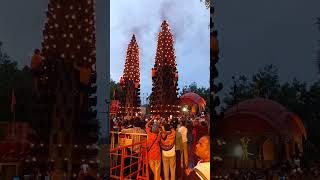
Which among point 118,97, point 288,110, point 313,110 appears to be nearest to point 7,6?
point 118,97

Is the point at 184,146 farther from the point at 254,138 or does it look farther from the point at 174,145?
the point at 254,138

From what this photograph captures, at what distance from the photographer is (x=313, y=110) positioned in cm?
530

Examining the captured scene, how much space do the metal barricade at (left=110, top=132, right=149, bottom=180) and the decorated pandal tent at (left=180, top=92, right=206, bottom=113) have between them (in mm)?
714

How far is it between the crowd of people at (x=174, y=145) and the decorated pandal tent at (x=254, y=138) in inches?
16.8

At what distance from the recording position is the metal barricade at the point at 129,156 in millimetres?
5598

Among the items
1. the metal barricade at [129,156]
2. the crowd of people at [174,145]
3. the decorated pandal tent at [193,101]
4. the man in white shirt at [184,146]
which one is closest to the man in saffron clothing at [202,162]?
the crowd of people at [174,145]

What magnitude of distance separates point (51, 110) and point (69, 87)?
318mm

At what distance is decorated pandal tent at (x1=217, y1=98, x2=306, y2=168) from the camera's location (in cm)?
520

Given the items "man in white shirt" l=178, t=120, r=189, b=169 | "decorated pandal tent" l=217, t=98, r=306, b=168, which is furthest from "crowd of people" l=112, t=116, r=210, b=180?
"decorated pandal tent" l=217, t=98, r=306, b=168

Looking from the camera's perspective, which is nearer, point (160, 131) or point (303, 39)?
point (303, 39)

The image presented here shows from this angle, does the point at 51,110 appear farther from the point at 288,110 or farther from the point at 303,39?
the point at 303,39

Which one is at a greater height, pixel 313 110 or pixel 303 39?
pixel 303 39

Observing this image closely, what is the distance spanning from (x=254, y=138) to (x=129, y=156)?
5.10 ft

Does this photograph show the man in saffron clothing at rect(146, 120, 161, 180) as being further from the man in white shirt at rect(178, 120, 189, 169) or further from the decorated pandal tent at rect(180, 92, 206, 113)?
the decorated pandal tent at rect(180, 92, 206, 113)
